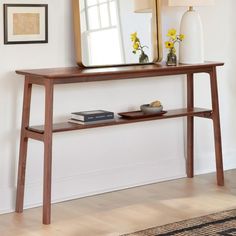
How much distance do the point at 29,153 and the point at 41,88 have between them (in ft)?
1.42

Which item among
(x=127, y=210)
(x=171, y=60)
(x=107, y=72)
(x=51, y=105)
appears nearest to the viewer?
(x=51, y=105)

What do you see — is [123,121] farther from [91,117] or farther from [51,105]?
[51,105]

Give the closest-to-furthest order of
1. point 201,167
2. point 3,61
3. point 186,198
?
point 3,61 < point 186,198 < point 201,167

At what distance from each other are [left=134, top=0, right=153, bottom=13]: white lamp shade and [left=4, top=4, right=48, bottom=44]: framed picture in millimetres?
705

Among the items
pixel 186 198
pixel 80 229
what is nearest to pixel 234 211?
pixel 186 198

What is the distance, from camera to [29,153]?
4.19 meters

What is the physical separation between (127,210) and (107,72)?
89cm

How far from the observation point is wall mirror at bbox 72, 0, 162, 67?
13.9 ft

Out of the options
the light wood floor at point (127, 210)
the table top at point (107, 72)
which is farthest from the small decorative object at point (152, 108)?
the light wood floor at point (127, 210)

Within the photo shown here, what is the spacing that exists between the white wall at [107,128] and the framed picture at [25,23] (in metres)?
0.05

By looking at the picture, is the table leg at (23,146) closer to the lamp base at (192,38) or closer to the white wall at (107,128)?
the white wall at (107,128)

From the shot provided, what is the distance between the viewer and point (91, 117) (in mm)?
4047

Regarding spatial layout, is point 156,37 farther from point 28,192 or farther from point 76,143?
point 28,192

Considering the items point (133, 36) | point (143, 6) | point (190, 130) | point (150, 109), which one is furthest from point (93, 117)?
point (190, 130)
